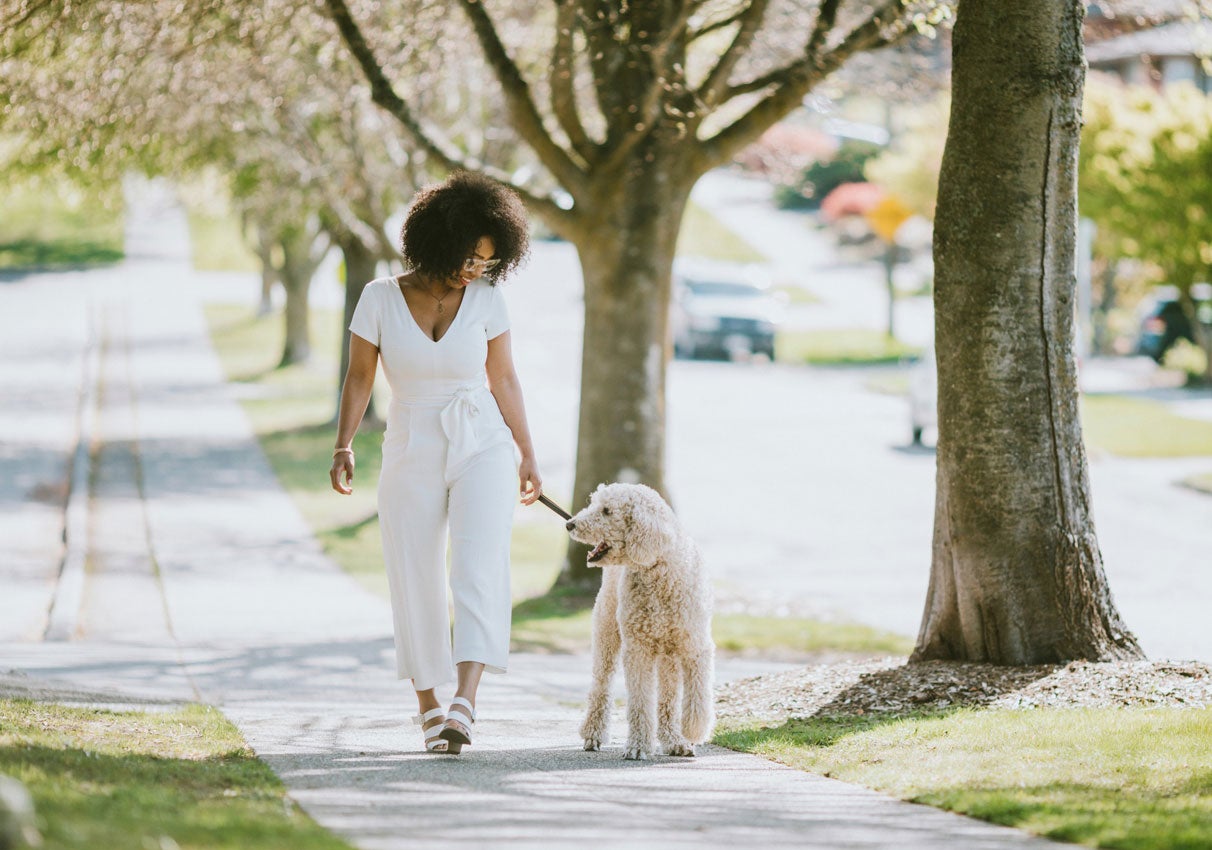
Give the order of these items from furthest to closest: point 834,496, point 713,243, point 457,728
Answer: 1. point 713,243
2. point 834,496
3. point 457,728

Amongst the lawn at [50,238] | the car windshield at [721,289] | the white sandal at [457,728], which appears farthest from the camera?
the lawn at [50,238]

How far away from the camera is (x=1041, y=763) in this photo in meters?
6.30

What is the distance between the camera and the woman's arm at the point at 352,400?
253 inches

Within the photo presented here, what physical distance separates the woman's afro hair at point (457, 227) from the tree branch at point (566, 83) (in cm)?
513

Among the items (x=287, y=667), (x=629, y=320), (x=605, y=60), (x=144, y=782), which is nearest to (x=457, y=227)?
(x=144, y=782)

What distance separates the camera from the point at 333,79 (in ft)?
50.6

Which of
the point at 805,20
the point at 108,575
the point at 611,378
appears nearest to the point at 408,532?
the point at 611,378

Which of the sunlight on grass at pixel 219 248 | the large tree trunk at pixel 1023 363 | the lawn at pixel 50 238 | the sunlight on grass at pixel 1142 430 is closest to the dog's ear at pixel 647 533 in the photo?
the large tree trunk at pixel 1023 363

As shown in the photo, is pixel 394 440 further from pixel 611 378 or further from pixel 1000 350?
pixel 611 378

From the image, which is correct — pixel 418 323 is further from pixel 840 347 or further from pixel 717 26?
pixel 840 347

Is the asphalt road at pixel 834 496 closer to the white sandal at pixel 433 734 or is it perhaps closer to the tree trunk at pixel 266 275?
the white sandal at pixel 433 734

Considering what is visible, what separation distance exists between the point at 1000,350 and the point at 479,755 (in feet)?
11.2

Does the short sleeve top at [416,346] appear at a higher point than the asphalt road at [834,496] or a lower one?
higher

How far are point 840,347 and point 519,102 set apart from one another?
2724 centimetres
